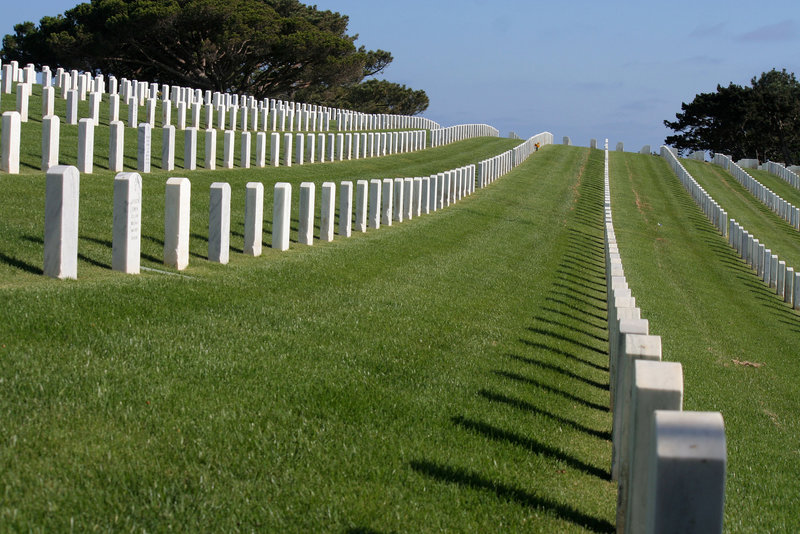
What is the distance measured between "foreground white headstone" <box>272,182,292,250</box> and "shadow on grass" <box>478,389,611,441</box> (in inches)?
245

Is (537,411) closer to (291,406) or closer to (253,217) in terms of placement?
(291,406)

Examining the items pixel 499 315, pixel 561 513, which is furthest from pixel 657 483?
pixel 499 315

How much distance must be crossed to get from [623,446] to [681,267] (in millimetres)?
17772

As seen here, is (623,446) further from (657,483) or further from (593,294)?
(593,294)

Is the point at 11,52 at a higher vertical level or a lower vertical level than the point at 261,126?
higher

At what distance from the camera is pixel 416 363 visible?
25.2 ft

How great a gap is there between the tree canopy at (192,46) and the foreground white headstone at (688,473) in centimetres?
5754

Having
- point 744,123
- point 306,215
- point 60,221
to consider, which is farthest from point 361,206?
point 744,123

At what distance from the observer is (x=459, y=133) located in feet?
228

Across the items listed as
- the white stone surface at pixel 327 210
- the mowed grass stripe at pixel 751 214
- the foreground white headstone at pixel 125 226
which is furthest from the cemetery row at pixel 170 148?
→ the mowed grass stripe at pixel 751 214

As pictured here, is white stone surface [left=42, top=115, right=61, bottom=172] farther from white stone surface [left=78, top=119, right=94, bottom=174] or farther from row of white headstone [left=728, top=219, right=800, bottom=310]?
row of white headstone [left=728, top=219, right=800, bottom=310]

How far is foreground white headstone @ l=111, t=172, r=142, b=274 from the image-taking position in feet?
30.3

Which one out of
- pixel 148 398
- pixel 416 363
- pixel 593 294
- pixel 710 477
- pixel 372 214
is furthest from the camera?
pixel 372 214

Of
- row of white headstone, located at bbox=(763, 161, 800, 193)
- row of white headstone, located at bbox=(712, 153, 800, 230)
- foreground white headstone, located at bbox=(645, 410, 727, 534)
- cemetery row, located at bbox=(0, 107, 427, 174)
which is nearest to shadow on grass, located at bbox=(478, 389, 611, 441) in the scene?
foreground white headstone, located at bbox=(645, 410, 727, 534)
